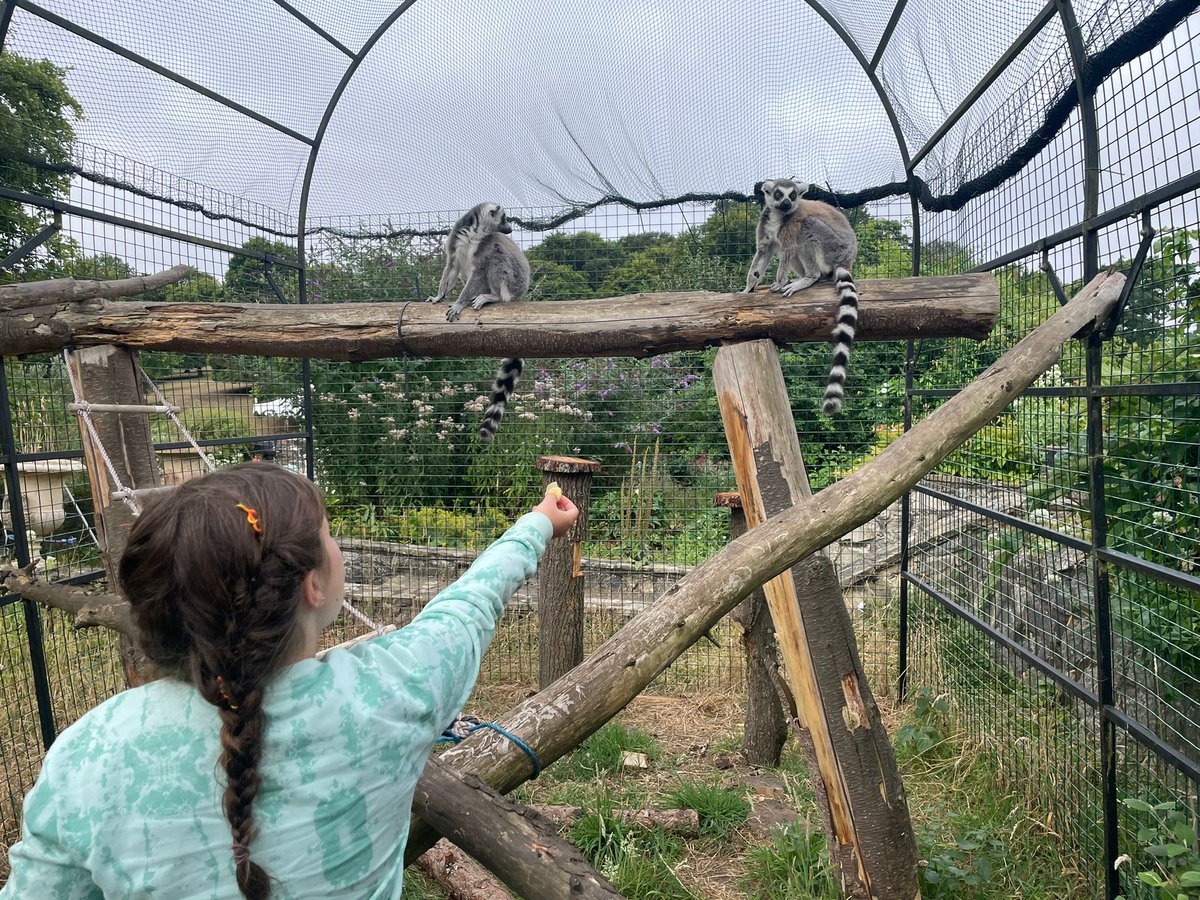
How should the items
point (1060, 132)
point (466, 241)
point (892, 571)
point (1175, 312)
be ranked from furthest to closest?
point (892, 571), point (466, 241), point (1060, 132), point (1175, 312)

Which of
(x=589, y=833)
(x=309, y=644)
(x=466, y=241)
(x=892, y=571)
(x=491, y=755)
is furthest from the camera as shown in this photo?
(x=892, y=571)

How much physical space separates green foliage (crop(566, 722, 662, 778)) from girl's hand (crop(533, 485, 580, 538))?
2683 mm

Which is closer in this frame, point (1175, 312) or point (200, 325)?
point (1175, 312)

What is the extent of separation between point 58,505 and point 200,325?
9.01 ft

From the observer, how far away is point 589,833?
318 centimetres

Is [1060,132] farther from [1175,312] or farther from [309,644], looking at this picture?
[309,644]

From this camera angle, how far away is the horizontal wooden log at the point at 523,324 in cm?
304

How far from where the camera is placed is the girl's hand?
1.51 m

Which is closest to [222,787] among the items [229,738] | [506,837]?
[229,738]

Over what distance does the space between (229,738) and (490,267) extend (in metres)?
3.79

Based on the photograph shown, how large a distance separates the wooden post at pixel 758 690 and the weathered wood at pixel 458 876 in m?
1.91

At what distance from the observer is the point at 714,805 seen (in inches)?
136

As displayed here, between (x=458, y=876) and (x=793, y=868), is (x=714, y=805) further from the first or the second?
(x=458, y=876)

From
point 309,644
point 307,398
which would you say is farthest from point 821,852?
point 307,398
